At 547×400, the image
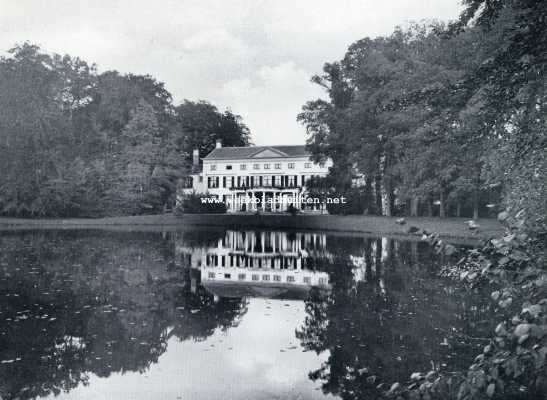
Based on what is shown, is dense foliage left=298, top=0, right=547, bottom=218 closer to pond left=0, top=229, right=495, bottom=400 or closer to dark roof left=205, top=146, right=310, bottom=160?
pond left=0, top=229, right=495, bottom=400

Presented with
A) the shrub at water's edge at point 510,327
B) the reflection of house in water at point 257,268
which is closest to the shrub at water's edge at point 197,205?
the reflection of house in water at point 257,268

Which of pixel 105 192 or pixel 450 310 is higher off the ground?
pixel 105 192

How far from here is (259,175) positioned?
6091 cm

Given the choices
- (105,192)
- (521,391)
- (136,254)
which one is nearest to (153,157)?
(105,192)

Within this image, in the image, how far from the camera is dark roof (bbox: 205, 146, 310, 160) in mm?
59747

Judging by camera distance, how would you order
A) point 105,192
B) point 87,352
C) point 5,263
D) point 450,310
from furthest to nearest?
point 105,192 < point 5,263 < point 450,310 < point 87,352

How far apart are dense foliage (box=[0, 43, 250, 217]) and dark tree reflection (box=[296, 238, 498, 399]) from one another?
3361cm

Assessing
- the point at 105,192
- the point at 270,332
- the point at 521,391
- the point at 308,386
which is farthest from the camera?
the point at 105,192

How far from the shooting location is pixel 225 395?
5.39 metres

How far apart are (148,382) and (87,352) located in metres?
1.36

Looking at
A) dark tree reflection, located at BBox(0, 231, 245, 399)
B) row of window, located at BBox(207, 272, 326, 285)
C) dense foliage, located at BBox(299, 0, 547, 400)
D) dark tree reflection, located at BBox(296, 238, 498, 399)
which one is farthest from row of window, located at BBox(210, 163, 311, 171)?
dark tree reflection, located at BBox(296, 238, 498, 399)

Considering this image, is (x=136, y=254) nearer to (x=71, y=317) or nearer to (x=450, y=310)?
(x=71, y=317)

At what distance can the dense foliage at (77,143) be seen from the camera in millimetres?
40688

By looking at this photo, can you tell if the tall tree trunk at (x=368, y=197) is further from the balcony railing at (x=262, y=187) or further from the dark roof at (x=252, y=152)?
the dark roof at (x=252, y=152)
